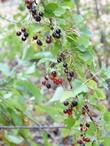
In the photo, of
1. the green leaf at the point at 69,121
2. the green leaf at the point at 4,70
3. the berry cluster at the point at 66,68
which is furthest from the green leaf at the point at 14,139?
the berry cluster at the point at 66,68

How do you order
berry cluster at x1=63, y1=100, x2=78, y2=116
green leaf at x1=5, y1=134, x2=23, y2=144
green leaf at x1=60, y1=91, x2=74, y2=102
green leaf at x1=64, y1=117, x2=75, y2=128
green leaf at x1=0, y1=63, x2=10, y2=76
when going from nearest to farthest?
green leaf at x1=60, y1=91, x2=74, y2=102, berry cluster at x1=63, y1=100, x2=78, y2=116, green leaf at x1=64, y1=117, x2=75, y2=128, green leaf at x1=5, y1=134, x2=23, y2=144, green leaf at x1=0, y1=63, x2=10, y2=76

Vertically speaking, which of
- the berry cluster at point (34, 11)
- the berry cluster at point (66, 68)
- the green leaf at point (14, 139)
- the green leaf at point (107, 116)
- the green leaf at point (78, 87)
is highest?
the green leaf at point (14, 139)

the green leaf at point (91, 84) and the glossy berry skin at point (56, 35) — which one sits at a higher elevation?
the glossy berry skin at point (56, 35)

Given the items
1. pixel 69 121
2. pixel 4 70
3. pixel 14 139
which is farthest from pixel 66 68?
pixel 4 70

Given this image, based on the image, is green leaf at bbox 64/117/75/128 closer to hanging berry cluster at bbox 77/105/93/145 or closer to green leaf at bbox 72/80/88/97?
hanging berry cluster at bbox 77/105/93/145

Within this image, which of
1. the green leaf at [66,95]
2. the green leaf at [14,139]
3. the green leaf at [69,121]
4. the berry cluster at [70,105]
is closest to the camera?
the green leaf at [66,95]

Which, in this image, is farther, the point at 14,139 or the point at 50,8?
the point at 14,139

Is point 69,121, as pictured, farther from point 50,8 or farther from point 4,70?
point 4,70

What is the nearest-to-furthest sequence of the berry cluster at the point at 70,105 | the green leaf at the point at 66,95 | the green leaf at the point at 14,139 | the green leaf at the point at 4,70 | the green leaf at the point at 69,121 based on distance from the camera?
1. the green leaf at the point at 66,95
2. the berry cluster at the point at 70,105
3. the green leaf at the point at 69,121
4. the green leaf at the point at 14,139
5. the green leaf at the point at 4,70

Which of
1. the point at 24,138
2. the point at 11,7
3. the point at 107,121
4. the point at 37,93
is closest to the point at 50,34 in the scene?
the point at 107,121

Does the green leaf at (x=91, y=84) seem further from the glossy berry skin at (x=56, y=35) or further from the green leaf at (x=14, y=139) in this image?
the green leaf at (x=14, y=139)

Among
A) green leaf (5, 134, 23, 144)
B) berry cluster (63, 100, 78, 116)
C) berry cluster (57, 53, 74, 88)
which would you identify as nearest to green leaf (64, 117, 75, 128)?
berry cluster (63, 100, 78, 116)
